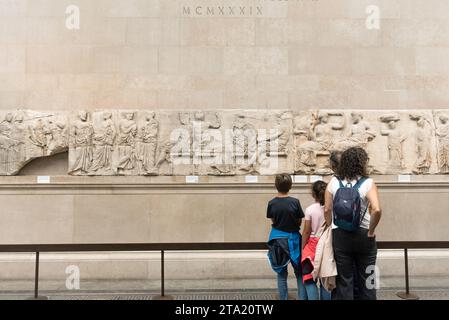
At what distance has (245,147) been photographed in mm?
8086

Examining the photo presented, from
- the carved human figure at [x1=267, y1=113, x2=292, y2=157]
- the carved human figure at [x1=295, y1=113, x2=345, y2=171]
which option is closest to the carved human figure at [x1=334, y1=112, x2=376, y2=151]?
the carved human figure at [x1=295, y1=113, x2=345, y2=171]

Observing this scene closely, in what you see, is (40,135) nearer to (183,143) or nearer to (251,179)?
(183,143)

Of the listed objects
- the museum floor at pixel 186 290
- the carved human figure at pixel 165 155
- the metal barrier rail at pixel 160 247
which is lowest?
the museum floor at pixel 186 290

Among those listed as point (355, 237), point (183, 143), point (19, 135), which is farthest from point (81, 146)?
point (355, 237)

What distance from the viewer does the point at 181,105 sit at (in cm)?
848

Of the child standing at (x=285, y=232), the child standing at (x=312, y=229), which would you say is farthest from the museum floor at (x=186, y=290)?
the child standing at (x=312, y=229)

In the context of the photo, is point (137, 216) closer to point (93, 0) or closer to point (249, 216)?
point (249, 216)

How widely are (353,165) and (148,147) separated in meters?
4.76

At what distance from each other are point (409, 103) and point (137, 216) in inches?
222

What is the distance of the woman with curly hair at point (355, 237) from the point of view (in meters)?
3.95

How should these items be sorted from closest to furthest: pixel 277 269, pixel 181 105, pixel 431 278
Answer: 1. pixel 277 269
2. pixel 431 278
3. pixel 181 105

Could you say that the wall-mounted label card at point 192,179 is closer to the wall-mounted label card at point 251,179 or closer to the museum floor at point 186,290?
the wall-mounted label card at point 251,179

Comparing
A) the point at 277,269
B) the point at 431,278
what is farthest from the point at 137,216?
the point at 431,278

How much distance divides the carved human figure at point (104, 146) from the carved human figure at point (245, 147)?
2.23m
